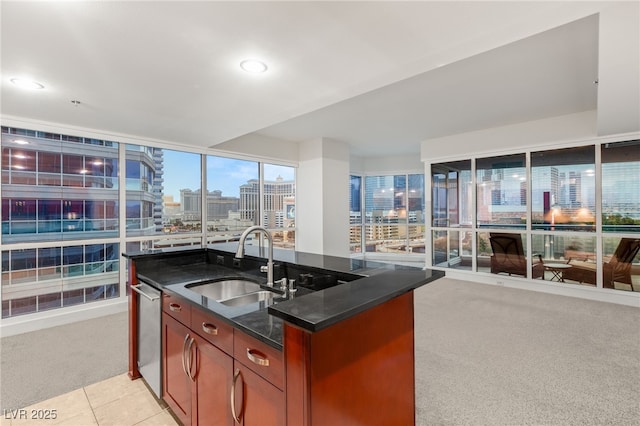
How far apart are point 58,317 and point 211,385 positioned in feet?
11.5

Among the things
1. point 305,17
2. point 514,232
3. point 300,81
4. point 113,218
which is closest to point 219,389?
point 305,17

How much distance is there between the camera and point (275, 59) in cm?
222

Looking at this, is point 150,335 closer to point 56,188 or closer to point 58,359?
point 58,359

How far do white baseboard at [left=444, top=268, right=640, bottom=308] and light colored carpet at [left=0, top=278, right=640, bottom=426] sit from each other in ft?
0.81

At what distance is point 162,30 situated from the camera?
1865mm

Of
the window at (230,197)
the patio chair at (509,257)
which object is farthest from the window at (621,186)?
the window at (230,197)

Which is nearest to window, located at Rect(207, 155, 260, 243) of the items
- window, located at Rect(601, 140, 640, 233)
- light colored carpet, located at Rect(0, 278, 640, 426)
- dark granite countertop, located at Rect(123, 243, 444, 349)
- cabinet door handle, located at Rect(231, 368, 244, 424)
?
light colored carpet, located at Rect(0, 278, 640, 426)

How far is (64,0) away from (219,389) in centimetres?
217

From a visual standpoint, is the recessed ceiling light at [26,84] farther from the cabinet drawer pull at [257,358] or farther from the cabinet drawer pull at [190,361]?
the cabinet drawer pull at [257,358]

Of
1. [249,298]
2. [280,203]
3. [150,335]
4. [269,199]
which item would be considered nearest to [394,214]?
[280,203]

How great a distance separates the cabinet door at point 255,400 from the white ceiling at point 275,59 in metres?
1.87

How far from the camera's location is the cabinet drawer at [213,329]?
139 cm

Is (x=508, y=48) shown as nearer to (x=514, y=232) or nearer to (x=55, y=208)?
(x=514, y=232)

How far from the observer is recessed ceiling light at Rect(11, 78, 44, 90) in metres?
2.48
